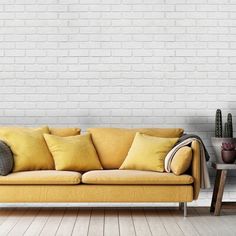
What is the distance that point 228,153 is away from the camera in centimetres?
561

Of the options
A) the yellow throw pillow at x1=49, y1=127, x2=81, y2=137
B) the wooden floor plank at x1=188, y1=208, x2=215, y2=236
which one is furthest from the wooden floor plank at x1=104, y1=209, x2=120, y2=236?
the yellow throw pillow at x1=49, y1=127, x2=81, y2=137

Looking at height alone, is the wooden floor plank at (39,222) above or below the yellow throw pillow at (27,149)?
below

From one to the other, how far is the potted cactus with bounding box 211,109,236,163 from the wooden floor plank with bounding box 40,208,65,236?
1.74m

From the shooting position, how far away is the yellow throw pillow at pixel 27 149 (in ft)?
18.0

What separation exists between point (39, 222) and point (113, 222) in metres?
0.65

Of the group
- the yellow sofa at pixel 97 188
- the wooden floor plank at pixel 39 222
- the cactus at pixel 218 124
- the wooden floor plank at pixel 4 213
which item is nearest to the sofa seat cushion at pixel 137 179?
the yellow sofa at pixel 97 188

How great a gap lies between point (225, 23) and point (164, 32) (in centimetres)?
69

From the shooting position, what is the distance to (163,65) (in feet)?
20.9

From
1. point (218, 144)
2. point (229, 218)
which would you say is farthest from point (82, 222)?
point (218, 144)

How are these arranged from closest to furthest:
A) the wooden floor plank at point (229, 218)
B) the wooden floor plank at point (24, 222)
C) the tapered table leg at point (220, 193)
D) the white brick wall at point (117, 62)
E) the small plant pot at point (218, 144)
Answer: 1. the wooden floor plank at point (24, 222)
2. the wooden floor plank at point (229, 218)
3. the tapered table leg at point (220, 193)
4. the small plant pot at point (218, 144)
5. the white brick wall at point (117, 62)

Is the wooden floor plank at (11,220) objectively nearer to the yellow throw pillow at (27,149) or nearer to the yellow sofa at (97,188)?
the yellow sofa at (97,188)

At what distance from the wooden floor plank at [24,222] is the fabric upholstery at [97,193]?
0.18 metres

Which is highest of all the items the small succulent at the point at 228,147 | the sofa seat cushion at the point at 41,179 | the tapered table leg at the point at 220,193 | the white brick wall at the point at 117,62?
the white brick wall at the point at 117,62

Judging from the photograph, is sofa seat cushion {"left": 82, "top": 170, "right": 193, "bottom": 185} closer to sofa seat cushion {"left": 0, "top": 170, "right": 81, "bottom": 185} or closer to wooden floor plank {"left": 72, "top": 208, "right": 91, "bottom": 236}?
sofa seat cushion {"left": 0, "top": 170, "right": 81, "bottom": 185}
